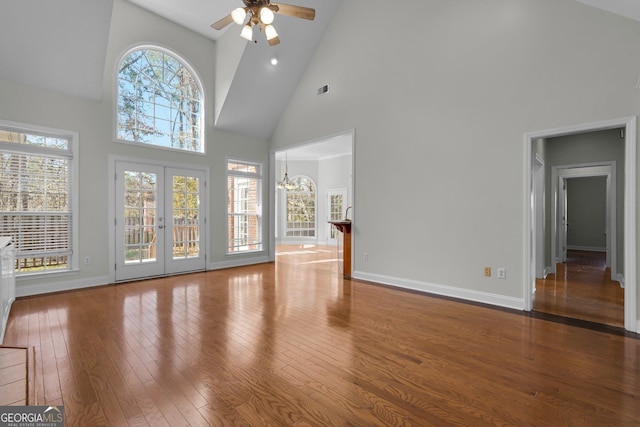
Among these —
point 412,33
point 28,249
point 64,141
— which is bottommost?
point 28,249

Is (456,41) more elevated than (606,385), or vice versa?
(456,41)

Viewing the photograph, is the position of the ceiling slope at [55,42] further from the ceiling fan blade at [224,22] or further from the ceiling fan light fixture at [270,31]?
the ceiling fan light fixture at [270,31]

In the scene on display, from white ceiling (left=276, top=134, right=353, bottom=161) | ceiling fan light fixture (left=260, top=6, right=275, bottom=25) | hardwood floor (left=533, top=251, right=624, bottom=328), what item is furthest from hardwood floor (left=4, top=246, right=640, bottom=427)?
white ceiling (left=276, top=134, right=353, bottom=161)

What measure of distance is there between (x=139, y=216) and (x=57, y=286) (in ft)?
4.94

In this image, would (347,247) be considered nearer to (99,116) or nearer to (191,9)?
(99,116)

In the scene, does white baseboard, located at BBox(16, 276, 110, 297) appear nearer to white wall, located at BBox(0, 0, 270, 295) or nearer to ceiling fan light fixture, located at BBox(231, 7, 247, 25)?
white wall, located at BBox(0, 0, 270, 295)

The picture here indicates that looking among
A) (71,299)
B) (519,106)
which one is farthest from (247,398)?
(519,106)

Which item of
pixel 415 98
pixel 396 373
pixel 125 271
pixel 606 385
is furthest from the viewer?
pixel 125 271

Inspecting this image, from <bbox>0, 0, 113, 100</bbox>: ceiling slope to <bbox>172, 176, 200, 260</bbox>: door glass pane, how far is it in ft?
6.86

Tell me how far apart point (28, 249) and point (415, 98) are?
603cm

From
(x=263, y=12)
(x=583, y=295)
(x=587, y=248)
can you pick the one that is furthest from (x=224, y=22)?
(x=587, y=248)

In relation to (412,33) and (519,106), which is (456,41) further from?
(519,106)

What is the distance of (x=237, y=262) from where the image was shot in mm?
6684

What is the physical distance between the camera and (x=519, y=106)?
356 centimetres
